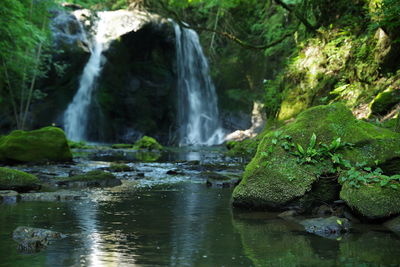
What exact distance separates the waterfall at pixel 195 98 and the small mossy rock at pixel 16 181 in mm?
24452

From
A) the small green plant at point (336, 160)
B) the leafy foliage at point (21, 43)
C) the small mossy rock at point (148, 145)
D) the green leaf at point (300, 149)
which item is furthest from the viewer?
the small mossy rock at point (148, 145)

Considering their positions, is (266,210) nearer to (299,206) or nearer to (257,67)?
(299,206)

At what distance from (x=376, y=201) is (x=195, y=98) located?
2903 centimetres

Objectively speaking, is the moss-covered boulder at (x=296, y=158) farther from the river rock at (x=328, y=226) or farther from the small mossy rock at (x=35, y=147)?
the small mossy rock at (x=35, y=147)

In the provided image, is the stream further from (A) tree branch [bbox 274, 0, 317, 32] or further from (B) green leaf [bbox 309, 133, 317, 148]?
(A) tree branch [bbox 274, 0, 317, 32]

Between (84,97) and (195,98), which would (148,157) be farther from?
(195,98)

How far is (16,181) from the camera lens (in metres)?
8.52

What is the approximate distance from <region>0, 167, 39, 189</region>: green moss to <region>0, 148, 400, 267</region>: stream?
Answer: 1.49 metres

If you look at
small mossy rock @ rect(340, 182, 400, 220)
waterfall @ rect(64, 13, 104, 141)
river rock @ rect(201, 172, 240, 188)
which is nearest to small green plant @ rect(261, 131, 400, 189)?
small mossy rock @ rect(340, 182, 400, 220)

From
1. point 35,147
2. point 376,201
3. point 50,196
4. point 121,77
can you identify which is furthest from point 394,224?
point 121,77

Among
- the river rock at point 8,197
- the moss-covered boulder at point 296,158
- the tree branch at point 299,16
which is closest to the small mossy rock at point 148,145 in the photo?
the tree branch at point 299,16

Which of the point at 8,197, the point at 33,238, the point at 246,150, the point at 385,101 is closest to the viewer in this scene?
the point at 33,238

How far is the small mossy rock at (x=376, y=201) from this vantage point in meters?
5.62

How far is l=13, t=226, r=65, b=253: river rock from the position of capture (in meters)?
4.49
